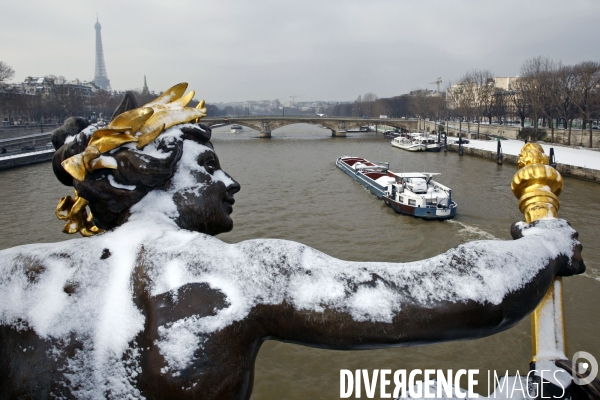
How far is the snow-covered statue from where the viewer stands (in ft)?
3.39

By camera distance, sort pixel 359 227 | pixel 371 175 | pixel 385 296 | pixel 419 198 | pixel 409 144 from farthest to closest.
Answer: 1. pixel 409 144
2. pixel 371 175
3. pixel 419 198
4. pixel 359 227
5. pixel 385 296

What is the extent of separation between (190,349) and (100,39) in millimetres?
203057

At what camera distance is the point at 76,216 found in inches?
63.5

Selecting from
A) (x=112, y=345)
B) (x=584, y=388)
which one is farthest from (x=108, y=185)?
(x=584, y=388)

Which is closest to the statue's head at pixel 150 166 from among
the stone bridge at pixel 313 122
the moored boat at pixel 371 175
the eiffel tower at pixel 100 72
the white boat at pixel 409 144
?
the moored boat at pixel 371 175

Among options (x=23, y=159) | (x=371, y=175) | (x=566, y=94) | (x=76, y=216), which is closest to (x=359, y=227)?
(x=371, y=175)

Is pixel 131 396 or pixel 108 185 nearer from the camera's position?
pixel 131 396

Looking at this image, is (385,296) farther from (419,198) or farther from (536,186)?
(419,198)

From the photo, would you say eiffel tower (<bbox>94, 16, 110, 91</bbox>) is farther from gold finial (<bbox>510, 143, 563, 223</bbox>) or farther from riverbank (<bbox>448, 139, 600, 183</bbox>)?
gold finial (<bbox>510, 143, 563, 223</bbox>)

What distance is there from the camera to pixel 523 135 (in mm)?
33156

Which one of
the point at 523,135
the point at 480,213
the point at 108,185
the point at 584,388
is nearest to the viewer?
the point at 108,185

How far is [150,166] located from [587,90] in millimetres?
32593

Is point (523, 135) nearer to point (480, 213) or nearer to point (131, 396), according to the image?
point (480, 213)

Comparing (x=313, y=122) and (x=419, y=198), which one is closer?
(x=419, y=198)
